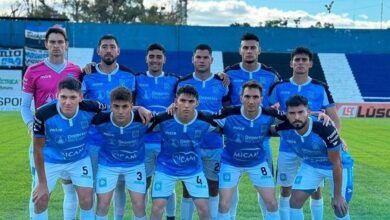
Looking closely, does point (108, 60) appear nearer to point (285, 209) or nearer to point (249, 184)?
point (285, 209)

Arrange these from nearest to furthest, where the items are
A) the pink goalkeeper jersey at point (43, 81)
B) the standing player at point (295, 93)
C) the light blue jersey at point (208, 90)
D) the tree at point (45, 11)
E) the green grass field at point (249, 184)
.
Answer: the pink goalkeeper jersey at point (43, 81), the standing player at point (295, 93), the light blue jersey at point (208, 90), the green grass field at point (249, 184), the tree at point (45, 11)

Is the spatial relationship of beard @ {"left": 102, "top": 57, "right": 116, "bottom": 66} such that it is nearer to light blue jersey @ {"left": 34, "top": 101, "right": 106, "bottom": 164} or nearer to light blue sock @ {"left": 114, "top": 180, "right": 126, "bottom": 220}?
light blue jersey @ {"left": 34, "top": 101, "right": 106, "bottom": 164}

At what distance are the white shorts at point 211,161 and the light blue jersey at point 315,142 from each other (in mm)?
809

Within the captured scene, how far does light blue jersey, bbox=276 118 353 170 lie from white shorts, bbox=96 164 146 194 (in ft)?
5.28

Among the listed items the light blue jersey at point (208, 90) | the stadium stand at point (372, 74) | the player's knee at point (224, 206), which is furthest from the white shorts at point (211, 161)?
the stadium stand at point (372, 74)

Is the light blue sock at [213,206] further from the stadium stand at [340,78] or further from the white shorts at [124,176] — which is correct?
the stadium stand at [340,78]

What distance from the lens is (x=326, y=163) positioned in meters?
5.86

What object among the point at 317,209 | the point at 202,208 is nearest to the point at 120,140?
the point at 202,208

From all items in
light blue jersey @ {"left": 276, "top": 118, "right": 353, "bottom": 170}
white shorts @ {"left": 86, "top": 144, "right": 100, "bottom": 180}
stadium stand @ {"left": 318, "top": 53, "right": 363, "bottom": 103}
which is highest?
light blue jersey @ {"left": 276, "top": 118, "right": 353, "bottom": 170}

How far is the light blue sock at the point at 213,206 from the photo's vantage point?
6.31m

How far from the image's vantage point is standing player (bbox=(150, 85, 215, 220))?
5.70m

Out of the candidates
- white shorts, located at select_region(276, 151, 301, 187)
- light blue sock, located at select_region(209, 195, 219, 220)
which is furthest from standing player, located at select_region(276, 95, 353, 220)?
light blue sock, located at select_region(209, 195, 219, 220)

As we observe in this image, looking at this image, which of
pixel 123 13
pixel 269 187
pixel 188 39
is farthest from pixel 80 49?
pixel 269 187

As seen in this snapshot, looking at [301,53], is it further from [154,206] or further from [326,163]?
[154,206]
